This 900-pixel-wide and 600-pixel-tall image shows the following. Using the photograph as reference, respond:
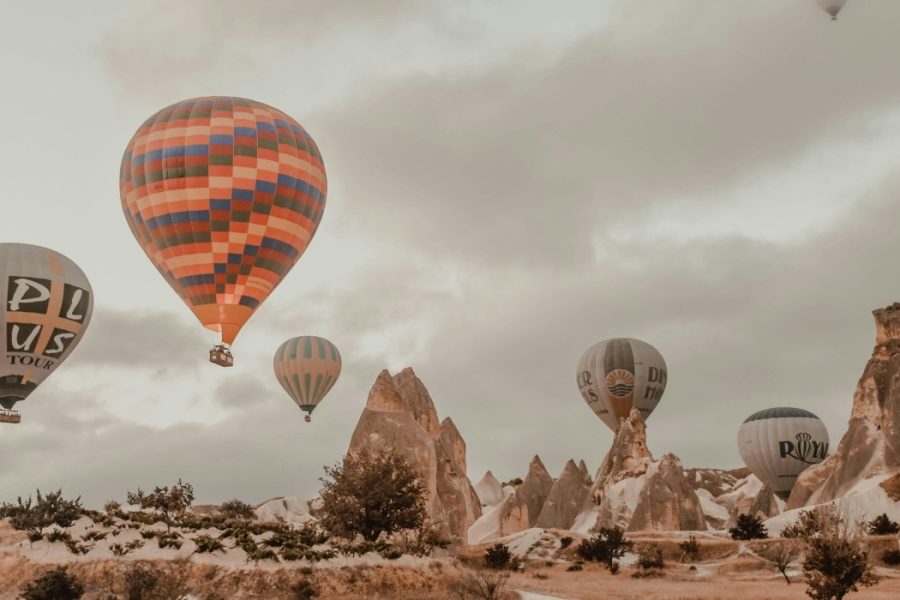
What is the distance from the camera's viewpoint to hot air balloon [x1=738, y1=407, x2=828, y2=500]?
281 ft

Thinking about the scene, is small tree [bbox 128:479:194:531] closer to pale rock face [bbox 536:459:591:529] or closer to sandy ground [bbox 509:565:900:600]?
sandy ground [bbox 509:565:900:600]

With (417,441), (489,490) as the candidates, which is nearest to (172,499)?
(417,441)

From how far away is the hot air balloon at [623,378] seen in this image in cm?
9162

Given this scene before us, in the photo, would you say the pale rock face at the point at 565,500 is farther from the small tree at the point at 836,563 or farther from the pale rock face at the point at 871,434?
the small tree at the point at 836,563

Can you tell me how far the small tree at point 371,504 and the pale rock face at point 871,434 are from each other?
4339 centimetres

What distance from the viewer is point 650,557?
50688 millimetres

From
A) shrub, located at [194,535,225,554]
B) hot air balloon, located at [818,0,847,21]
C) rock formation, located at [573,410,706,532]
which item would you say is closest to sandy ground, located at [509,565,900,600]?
shrub, located at [194,535,225,554]

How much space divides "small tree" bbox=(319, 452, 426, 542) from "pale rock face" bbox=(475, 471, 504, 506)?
3380 inches

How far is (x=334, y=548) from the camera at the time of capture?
1396 inches

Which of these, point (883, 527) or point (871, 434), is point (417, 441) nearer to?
point (883, 527)

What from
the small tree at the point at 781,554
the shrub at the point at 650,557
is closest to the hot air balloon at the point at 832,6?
the small tree at the point at 781,554

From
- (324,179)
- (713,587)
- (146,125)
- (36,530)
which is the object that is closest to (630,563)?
(713,587)

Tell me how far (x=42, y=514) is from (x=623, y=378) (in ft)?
212

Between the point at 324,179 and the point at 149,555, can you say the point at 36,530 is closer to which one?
the point at 149,555
